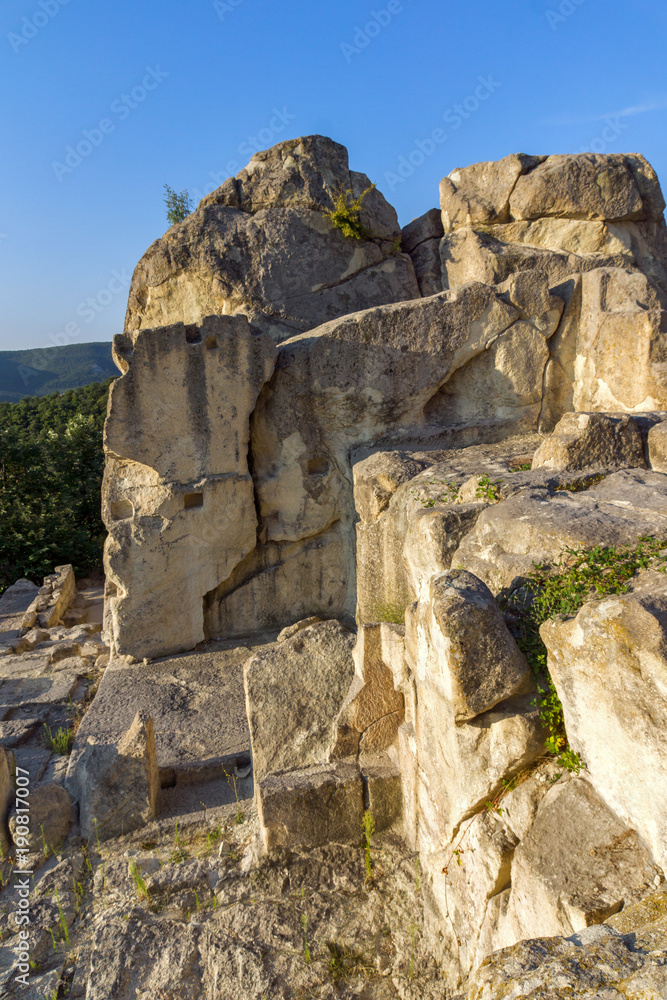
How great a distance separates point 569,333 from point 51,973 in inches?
302

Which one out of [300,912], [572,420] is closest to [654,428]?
[572,420]

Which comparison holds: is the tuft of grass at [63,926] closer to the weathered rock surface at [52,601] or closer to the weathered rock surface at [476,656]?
the weathered rock surface at [476,656]

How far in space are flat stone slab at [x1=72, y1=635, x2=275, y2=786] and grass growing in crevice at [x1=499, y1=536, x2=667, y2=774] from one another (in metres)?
3.27

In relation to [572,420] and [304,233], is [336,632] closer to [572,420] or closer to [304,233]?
[572,420]

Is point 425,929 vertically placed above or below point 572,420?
below

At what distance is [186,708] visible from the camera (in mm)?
6480

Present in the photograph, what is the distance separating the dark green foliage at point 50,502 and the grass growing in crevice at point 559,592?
10724 millimetres

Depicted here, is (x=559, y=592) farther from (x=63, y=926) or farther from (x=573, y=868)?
(x=63, y=926)

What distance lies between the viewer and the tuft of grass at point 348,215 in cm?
866

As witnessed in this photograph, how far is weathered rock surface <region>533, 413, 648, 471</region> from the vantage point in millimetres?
4988

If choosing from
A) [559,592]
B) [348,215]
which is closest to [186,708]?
[559,592]

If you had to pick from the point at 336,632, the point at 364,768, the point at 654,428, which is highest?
the point at 654,428

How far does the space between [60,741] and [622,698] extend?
17.9ft

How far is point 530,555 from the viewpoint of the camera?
12.4ft
